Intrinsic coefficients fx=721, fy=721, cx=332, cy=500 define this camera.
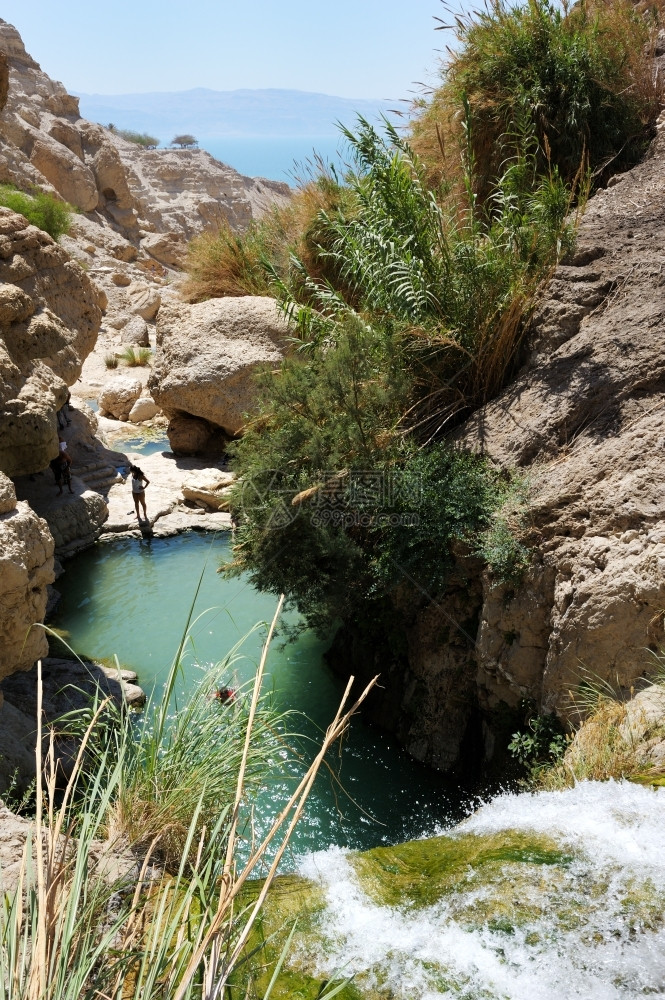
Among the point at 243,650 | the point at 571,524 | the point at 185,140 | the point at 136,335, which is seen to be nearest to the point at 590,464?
the point at 571,524

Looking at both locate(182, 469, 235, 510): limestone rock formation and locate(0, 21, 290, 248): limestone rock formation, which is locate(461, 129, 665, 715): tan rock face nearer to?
locate(182, 469, 235, 510): limestone rock formation

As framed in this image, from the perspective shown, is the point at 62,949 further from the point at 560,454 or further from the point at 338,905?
the point at 560,454

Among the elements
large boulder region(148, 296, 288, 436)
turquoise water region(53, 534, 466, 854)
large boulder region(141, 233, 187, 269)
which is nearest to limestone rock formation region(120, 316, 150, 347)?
large boulder region(148, 296, 288, 436)

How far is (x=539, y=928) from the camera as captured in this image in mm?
2393

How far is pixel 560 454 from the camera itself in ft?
17.5

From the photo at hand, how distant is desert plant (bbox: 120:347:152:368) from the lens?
53.6ft

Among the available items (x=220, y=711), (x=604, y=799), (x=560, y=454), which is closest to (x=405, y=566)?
(x=560, y=454)

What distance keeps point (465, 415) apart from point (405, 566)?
166cm

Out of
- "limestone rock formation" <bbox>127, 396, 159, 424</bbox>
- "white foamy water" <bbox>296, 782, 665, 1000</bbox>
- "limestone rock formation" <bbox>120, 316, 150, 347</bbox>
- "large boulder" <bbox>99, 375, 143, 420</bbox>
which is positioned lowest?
"white foamy water" <bbox>296, 782, 665, 1000</bbox>

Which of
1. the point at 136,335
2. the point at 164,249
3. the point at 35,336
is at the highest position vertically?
the point at 164,249

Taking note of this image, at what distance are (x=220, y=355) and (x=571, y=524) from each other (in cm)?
720

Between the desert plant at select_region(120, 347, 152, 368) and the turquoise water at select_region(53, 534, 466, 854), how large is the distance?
794cm

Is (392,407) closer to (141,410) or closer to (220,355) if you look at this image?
(220,355)

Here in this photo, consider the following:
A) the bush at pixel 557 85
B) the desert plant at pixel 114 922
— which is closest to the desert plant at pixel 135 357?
the bush at pixel 557 85
